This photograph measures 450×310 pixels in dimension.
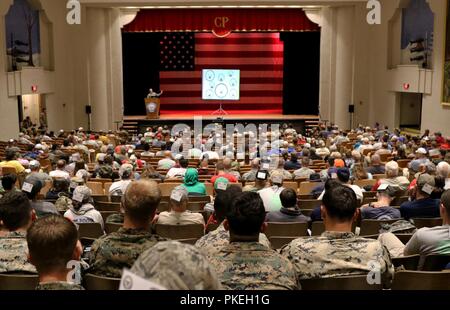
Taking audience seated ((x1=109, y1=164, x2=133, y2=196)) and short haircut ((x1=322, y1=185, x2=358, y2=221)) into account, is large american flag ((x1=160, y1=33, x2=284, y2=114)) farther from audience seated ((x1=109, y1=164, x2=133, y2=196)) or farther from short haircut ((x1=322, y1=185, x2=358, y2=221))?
short haircut ((x1=322, y1=185, x2=358, y2=221))

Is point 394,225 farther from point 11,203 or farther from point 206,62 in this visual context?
point 206,62

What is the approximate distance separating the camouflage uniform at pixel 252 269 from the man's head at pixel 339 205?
760 millimetres

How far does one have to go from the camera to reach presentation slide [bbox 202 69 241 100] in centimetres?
2438

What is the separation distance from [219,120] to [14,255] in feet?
60.4

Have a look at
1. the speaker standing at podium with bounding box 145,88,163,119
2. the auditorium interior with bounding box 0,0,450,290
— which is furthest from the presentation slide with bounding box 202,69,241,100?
the speaker standing at podium with bounding box 145,88,163,119

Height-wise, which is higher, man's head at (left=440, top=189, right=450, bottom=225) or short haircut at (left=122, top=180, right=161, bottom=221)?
short haircut at (left=122, top=180, right=161, bottom=221)

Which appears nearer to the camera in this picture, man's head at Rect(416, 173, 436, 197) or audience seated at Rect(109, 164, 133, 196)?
man's head at Rect(416, 173, 436, 197)

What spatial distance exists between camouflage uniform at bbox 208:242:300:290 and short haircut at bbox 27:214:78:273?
2.33ft

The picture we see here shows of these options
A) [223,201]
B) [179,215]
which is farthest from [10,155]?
[223,201]

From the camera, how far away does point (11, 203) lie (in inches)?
148

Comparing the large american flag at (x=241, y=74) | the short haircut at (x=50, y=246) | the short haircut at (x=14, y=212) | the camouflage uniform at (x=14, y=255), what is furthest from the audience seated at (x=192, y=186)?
the large american flag at (x=241, y=74)

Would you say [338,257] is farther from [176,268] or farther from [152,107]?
[152,107]
